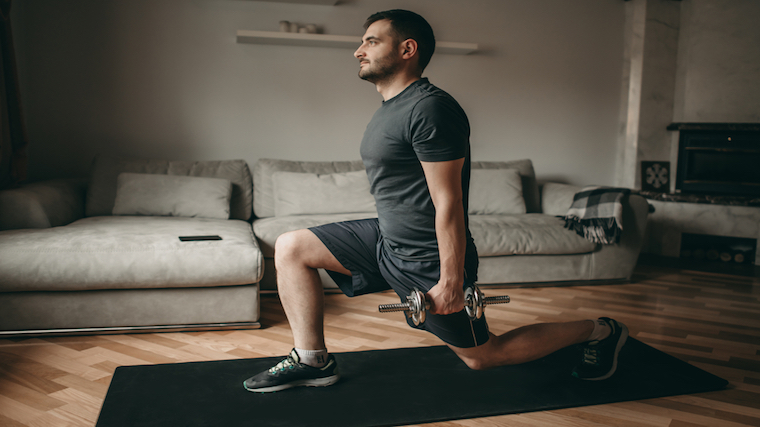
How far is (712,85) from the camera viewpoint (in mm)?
4145

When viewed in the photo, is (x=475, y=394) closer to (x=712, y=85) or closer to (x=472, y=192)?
(x=472, y=192)

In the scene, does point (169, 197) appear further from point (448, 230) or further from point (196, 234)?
point (448, 230)

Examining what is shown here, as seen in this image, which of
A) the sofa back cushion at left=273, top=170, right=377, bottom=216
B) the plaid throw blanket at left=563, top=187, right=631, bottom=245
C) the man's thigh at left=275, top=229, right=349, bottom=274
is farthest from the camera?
the sofa back cushion at left=273, top=170, right=377, bottom=216

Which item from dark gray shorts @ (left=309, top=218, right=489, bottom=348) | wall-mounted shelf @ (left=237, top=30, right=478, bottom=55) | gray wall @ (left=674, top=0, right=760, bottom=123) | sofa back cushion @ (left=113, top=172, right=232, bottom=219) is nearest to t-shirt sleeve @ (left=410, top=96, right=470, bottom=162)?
dark gray shorts @ (left=309, top=218, right=489, bottom=348)

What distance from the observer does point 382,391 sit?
160 centimetres

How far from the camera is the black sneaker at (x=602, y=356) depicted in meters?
1.70

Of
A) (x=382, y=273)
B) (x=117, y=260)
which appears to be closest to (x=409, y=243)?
(x=382, y=273)

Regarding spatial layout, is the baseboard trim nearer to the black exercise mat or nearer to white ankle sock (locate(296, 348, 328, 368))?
the black exercise mat

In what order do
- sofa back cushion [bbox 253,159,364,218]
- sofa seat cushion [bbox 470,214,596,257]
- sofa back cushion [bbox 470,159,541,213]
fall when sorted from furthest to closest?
sofa back cushion [bbox 470,159,541,213] → sofa back cushion [bbox 253,159,364,218] → sofa seat cushion [bbox 470,214,596,257]

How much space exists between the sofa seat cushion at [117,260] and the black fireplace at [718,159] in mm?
3703

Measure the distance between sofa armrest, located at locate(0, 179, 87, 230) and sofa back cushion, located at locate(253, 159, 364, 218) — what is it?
1.05 metres

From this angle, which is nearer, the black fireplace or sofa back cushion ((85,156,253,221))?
sofa back cushion ((85,156,253,221))

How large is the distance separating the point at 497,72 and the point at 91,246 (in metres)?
3.24

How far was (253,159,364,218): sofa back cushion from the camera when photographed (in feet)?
10.8
